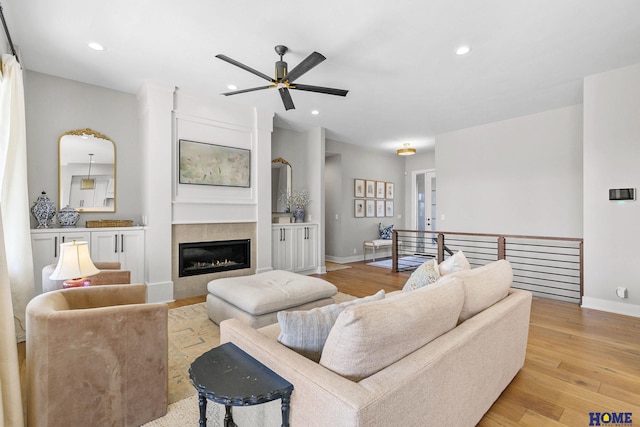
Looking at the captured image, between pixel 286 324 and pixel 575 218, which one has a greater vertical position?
pixel 575 218

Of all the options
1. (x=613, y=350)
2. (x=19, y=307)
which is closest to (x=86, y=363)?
(x=19, y=307)

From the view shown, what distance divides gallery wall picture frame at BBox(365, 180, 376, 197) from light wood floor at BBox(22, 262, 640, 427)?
187 inches

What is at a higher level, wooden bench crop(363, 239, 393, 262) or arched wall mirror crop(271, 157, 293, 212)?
arched wall mirror crop(271, 157, 293, 212)

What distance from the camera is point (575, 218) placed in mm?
→ 4680

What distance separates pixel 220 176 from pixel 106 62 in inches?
74.8

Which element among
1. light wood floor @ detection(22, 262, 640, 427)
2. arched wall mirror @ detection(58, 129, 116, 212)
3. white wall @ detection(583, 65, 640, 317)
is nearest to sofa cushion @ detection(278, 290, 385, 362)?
light wood floor @ detection(22, 262, 640, 427)

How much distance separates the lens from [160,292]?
13.2ft

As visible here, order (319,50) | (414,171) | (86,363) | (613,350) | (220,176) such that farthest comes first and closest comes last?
(414,171), (220,176), (319,50), (613,350), (86,363)

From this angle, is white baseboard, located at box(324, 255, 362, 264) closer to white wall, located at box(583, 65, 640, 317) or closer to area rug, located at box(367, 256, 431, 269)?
area rug, located at box(367, 256, 431, 269)

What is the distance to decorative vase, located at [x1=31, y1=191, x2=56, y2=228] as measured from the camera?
349cm

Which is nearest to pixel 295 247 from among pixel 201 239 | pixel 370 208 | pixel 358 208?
pixel 201 239

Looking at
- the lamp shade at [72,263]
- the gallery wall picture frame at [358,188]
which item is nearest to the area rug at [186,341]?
the lamp shade at [72,263]

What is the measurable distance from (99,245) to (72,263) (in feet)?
5.69

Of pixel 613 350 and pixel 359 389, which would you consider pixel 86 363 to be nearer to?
pixel 359 389
